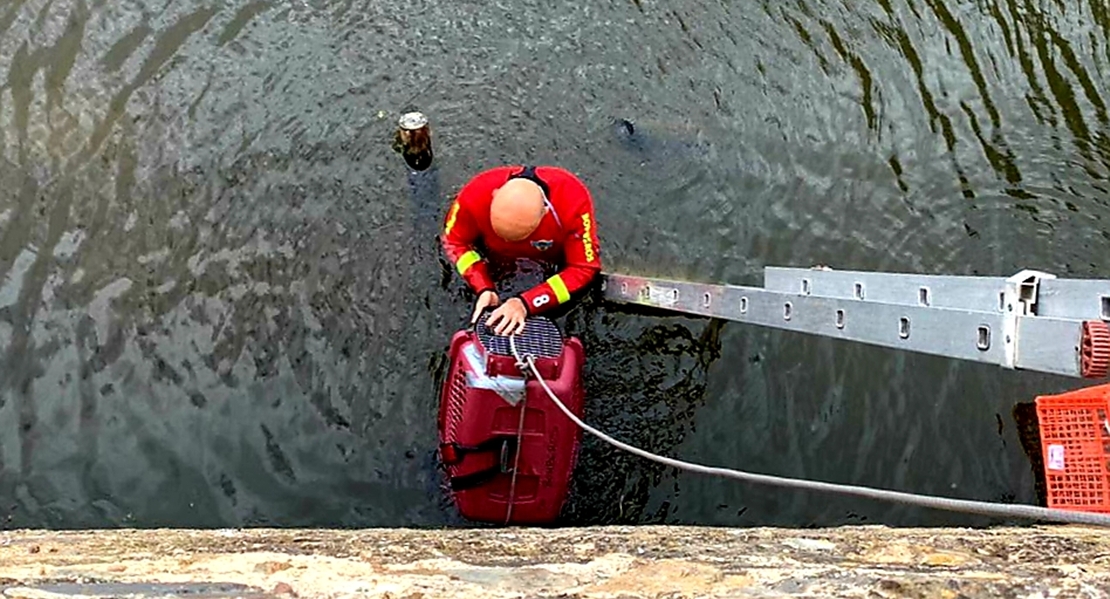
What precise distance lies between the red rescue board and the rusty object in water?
55.1 inches

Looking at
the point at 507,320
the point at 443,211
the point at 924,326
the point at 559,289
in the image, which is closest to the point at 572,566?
the point at 924,326

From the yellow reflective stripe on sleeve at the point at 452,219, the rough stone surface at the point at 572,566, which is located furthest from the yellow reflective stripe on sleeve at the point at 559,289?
the rough stone surface at the point at 572,566

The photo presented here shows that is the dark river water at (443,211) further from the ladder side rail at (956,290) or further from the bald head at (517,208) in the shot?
the ladder side rail at (956,290)

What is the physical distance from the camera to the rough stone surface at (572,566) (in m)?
2.88

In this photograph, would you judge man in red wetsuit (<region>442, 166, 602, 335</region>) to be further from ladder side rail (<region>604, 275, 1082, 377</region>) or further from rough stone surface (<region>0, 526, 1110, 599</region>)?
rough stone surface (<region>0, 526, 1110, 599</region>)

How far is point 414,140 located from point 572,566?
135 inches

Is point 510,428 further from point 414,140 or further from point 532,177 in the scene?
point 414,140

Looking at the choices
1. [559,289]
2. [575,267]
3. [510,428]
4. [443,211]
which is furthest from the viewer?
[443,211]

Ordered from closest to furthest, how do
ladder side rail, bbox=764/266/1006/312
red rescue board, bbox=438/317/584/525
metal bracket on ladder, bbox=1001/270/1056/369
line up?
metal bracket on ladder, bbox=1001/270/1056/369 < ladder side rail, bbox=764/266/1006/312 < red rescue board, bbox=438/317/584/525

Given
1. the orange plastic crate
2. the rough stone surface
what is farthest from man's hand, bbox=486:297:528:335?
the orange plastic crate

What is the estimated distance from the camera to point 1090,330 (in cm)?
273

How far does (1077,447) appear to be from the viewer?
17.3ft

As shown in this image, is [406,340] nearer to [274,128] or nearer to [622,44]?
[274,128]

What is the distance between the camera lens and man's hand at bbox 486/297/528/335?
188 inches
